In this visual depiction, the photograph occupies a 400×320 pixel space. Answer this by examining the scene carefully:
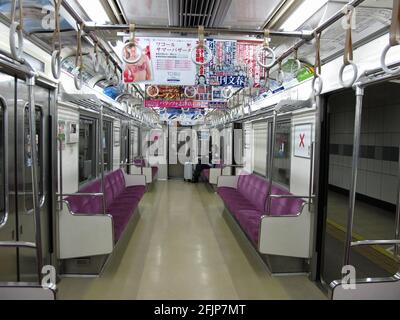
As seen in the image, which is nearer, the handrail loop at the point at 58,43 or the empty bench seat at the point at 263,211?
the handrail loop at the point at 58,43

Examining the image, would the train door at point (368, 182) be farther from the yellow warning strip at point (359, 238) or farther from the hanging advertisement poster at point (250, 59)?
the hanging advertisement poster at point (250, 59)

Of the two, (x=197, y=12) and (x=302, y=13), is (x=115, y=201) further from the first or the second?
(x=302, y=13)

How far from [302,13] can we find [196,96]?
4194 mm

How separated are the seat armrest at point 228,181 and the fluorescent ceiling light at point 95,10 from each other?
5.20 m

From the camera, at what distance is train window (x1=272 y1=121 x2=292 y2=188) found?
17.6 feet

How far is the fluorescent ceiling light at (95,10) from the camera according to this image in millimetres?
2836

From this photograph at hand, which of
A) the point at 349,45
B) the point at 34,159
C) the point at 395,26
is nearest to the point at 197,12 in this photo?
the point at 349,45

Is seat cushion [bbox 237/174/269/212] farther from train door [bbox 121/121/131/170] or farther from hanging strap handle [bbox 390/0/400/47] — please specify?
hanging strap handle [bbox 390/0/400/47]

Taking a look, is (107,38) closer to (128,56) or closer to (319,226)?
(128,56)

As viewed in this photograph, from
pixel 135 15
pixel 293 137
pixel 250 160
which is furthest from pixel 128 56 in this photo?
pixel 250 160

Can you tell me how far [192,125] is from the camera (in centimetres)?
1445

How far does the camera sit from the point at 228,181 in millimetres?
7902

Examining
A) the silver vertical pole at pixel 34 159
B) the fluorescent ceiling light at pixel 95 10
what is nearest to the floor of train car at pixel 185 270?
the silver vertical pole at pixel 34 159

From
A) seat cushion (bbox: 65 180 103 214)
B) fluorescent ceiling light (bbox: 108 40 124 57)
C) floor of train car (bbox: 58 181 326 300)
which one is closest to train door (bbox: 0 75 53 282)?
floor of train car (bbox: 58 181 326 300)
